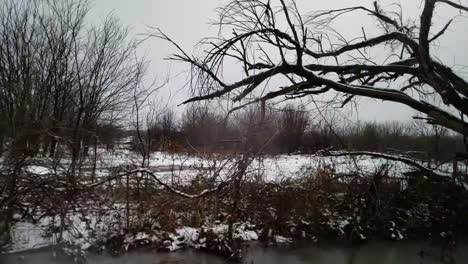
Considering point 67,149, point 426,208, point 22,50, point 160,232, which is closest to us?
point 67,149

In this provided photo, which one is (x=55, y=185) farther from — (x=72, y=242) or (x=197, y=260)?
(x=197, y=260)

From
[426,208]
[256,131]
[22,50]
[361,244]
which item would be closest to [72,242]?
[256,131]

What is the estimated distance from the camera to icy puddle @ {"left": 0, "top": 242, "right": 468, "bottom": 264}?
20.4ft

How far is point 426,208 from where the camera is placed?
9.30 m

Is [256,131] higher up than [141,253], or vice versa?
[256,131]

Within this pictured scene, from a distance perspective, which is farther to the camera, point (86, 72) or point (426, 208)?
point (86, 72)

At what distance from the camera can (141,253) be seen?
6.84 metres

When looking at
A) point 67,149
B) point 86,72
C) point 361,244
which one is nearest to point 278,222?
point 361,244

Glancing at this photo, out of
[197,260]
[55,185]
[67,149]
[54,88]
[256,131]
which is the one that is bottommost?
[197,260]

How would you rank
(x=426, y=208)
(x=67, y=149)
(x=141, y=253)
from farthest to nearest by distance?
(x=426, y=208) → (x=141, y=253) → (x=67, y=149)

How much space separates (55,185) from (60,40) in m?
8.34

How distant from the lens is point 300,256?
24.6ft

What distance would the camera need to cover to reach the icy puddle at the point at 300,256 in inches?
245

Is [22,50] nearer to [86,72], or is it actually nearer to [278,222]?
[86,72]
